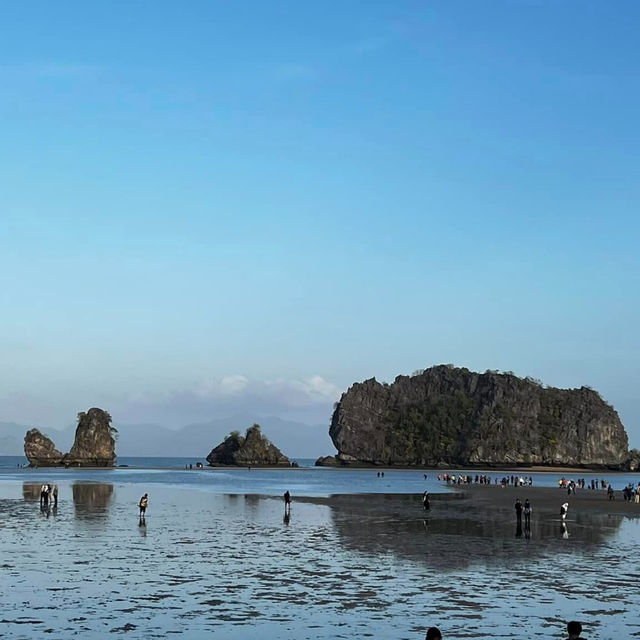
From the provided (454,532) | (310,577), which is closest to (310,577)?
(310,577)

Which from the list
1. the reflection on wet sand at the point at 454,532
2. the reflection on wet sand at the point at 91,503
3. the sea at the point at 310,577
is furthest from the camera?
the reflection on wet sand at the point at 91,503

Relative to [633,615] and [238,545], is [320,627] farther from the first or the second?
[238,545]

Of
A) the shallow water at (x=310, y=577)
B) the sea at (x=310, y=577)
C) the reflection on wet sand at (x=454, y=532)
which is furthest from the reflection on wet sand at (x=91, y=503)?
the reflection on wet sand at (x=454, y=532)

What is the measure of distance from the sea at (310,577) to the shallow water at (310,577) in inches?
2.9

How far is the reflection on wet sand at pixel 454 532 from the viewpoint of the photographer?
1583 inches

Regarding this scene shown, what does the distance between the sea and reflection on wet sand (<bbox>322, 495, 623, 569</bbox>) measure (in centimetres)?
14

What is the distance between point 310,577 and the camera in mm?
32344

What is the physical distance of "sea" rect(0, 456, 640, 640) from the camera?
23.5 meters

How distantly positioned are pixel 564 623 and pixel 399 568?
38.1ft

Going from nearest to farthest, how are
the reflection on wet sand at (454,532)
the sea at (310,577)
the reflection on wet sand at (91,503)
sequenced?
1. the sea at (310,577)
2. the reflection on wet sand at (454,532)
3. the reflection on wet sand at (91,503)

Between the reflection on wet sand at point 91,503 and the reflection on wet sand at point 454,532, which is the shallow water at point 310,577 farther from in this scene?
the reflection on wet sand at point 91,503

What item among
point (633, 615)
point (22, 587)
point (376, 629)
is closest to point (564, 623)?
point (633, 615)

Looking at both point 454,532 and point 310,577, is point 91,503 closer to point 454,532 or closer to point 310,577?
point 454,532

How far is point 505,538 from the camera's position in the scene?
157ft
